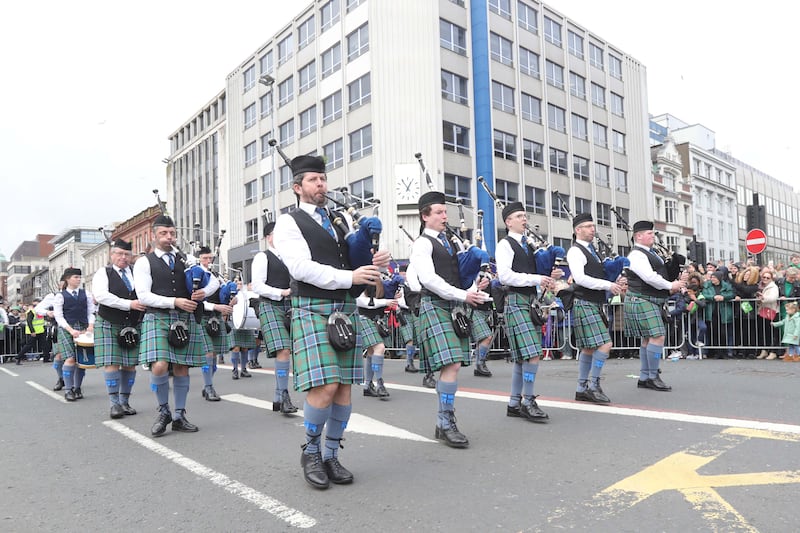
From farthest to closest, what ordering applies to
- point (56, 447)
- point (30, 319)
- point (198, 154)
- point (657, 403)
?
point (198, 154) → point (30, 319) → point (657, 403) → point (56, 447)

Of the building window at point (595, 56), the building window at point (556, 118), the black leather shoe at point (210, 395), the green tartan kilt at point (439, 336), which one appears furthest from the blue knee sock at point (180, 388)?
the building window at point (595, 56)

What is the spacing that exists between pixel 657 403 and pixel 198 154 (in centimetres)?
4982

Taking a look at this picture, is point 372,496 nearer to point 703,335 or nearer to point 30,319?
point 703,335

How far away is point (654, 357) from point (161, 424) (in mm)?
5481

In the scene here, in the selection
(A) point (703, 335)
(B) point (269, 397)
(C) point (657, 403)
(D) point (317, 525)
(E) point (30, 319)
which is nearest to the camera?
(D) point (317, 525)

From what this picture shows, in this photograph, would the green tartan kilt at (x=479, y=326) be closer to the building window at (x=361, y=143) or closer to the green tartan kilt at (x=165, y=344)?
the green tartan kilt at (x=165, y=344)

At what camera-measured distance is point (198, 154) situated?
2014 inches

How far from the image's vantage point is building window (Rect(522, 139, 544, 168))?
34625 mm

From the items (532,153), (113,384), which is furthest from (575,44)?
(113,384)

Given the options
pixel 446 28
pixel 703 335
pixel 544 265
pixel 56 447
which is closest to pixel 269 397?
pixel 56 447

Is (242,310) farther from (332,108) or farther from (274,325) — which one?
(332,108)

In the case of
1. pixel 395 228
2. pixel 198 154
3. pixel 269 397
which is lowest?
pixel 269 397

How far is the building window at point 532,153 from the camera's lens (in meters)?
34.6

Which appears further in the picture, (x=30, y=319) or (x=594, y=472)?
(x=30, y=319)
